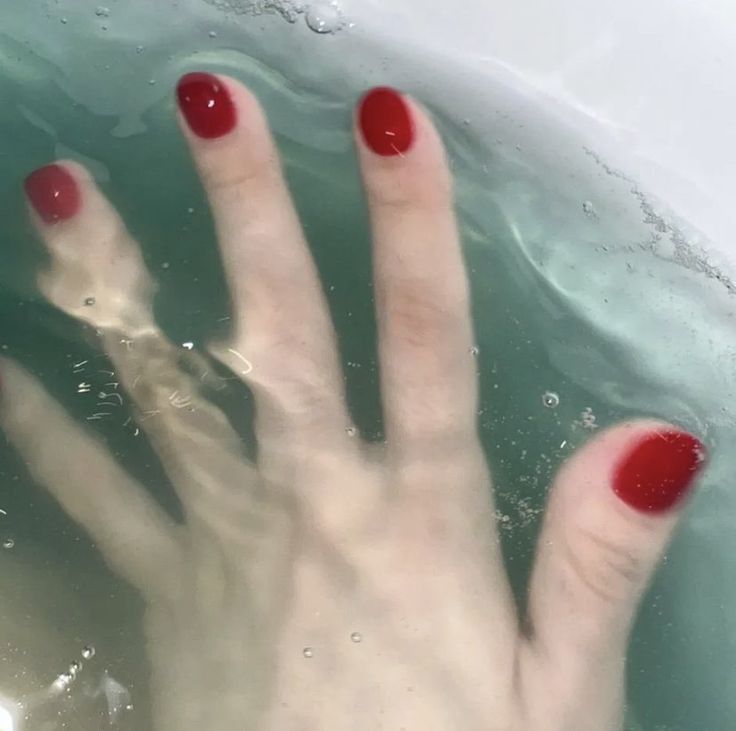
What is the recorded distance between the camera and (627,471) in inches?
17.3

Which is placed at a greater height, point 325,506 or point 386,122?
point 386,122

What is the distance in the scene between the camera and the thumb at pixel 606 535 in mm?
438

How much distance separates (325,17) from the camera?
488mm

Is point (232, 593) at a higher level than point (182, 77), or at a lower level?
lower

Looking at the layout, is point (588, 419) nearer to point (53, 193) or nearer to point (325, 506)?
point (325, 506)

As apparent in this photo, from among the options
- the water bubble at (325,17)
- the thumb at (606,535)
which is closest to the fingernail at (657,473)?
the thumb at (606,535)

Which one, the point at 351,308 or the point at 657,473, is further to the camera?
the point at 351,308

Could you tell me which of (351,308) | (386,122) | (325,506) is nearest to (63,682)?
(325,506)

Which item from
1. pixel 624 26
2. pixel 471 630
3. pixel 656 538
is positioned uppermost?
pixel 624 26

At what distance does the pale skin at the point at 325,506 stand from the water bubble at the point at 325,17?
68 millimetres

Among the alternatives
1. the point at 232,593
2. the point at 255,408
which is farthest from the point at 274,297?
the point at 232,593

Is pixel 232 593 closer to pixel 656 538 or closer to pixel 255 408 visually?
pixel 255 408

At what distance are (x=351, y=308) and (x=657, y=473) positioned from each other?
220 millimetres

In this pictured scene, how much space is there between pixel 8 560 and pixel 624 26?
52cm
